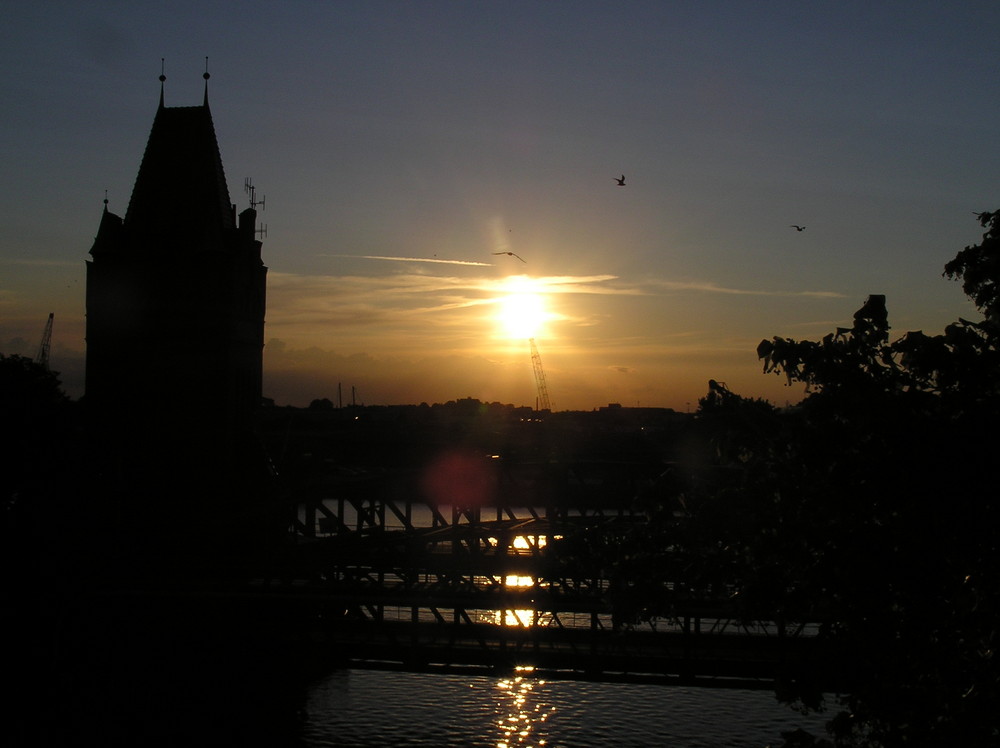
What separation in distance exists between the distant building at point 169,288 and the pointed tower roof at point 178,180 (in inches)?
2.3

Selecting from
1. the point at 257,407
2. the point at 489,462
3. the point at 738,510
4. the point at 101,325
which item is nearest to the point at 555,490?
the point at 489,462

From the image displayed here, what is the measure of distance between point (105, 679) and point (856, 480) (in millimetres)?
29208

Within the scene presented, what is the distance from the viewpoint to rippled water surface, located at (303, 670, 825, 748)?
35.7 metres

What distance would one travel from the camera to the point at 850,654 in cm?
1345

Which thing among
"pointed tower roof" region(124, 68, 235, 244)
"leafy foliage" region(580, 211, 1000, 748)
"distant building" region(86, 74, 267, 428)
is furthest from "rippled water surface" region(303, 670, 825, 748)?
"pointed tower roof" region(124, 68, 235, 244)

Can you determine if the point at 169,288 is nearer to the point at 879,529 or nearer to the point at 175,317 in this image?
the point at 175,317

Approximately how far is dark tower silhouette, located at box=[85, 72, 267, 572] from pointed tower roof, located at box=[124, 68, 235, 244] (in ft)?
0.19

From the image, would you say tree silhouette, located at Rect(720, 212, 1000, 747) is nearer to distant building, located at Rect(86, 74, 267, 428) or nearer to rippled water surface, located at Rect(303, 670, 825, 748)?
rippled water surface, located at Rect(303, 670, 825, 748)

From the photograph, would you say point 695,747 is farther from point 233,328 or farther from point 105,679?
point 233,328

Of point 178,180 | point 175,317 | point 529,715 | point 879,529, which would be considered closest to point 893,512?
point 879,529

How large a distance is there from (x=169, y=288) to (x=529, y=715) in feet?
116

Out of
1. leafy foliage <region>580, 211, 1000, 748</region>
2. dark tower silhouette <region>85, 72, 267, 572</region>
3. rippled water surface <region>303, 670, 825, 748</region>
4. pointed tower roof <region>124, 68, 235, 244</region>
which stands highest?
pointed tower roof <region>124, 68, 235, 244</region>

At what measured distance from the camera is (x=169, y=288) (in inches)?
2440

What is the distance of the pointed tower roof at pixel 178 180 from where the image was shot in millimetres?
61312
